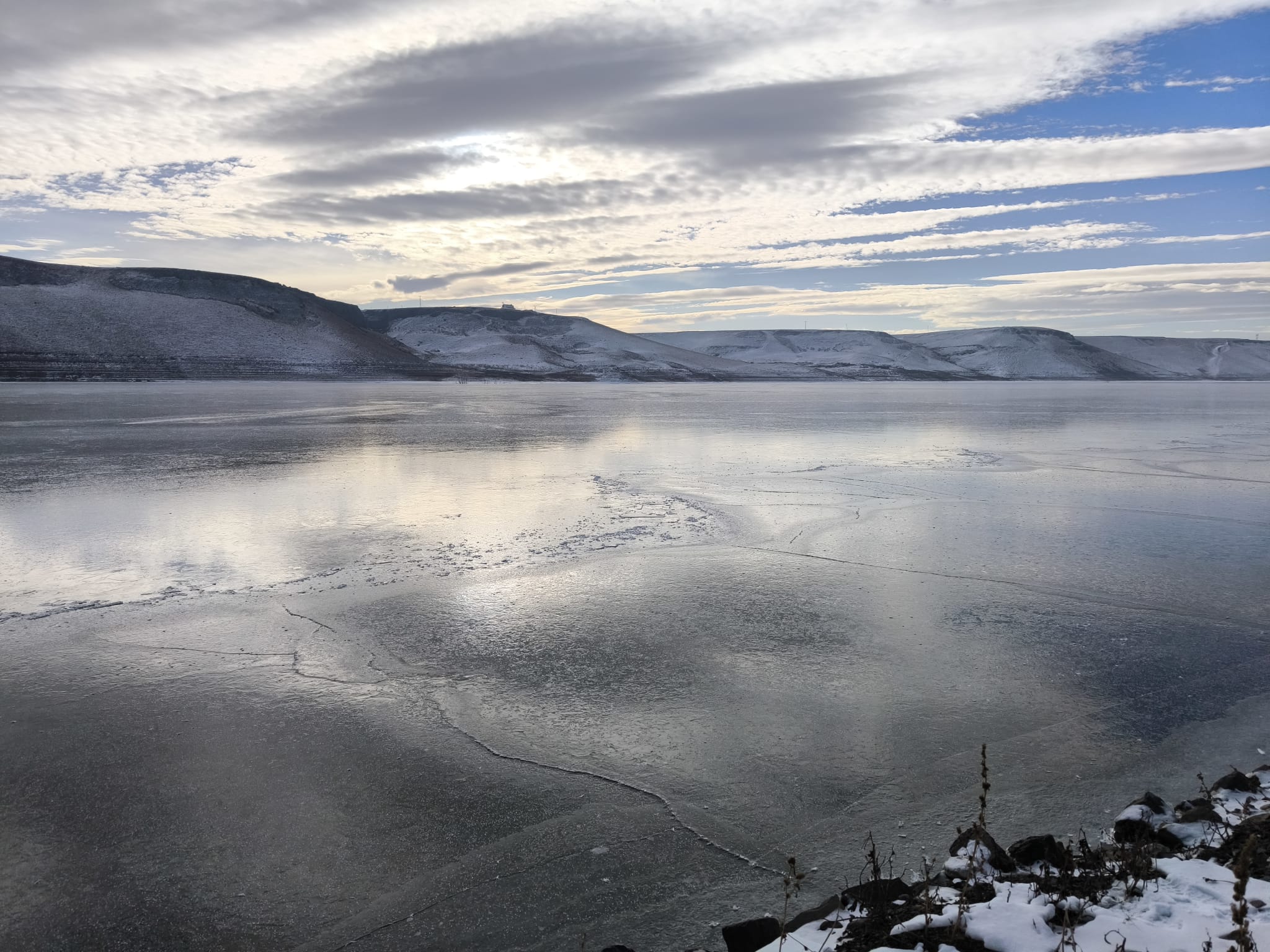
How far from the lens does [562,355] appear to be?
503 ft

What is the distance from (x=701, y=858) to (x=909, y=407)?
36255 mm

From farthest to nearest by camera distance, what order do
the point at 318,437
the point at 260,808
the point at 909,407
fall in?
the point at 909,407, the point at 318,437, the point at 260,808

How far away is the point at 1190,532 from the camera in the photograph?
30.1ft

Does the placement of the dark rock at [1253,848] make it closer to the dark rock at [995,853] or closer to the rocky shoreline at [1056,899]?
the rocky shoreline at [1056,899]

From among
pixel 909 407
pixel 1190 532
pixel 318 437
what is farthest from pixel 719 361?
pixel 1190 532

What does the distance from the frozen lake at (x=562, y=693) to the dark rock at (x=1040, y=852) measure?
37 cm

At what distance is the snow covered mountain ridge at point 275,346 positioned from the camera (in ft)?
273

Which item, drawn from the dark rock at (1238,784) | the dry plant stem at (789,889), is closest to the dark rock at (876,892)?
the dry plant stem at (789,889)

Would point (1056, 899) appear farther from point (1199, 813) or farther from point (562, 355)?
point (562, 355)

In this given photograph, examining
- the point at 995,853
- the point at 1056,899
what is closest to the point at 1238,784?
the point at 995,853

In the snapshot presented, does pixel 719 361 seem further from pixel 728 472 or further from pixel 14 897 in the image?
pixel 14 897

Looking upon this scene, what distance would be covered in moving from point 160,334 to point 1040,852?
345ft

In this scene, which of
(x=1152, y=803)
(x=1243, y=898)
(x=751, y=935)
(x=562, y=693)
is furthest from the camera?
(x=562, y=693)

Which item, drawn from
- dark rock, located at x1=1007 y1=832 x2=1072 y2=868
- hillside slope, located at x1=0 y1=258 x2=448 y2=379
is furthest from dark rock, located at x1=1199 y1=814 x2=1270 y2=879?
hillside slope, located at x1=0 y1=258 x2=448 y2=379
